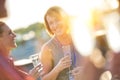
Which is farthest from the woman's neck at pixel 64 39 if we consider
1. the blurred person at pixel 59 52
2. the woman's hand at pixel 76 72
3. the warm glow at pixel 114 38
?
the warm glow at pixel 114 38

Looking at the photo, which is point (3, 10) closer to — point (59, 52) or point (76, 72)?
point (59, 52)

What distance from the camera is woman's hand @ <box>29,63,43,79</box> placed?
1509 millimetres

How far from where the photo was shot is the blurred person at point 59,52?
154 cm

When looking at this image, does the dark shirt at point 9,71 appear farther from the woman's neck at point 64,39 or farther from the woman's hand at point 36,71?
the woman's neck at point 64,39

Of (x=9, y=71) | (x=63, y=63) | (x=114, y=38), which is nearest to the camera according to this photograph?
(x=9, y=71)

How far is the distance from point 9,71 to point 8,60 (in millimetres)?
50

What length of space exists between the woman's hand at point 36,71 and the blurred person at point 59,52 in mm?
18

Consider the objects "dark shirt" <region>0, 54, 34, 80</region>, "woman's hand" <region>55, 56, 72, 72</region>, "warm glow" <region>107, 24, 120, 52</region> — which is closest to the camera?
"dark shirt" <region>0, 54, 34, 80</region>

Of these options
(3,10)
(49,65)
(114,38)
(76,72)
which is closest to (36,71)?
(49,65)

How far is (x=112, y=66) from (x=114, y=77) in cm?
6

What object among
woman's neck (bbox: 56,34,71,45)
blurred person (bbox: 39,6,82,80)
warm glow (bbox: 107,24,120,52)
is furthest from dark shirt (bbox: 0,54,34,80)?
warm glow (bbox: 107,24,120,52)

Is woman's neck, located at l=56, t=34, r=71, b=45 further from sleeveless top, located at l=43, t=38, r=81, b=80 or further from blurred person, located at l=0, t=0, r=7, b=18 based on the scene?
blurred person, located at l=0, t=0, r=7, b=18

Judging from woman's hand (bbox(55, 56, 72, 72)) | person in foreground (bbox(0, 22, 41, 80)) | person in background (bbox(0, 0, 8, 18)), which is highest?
person in background (bbox(0, 0, 8, 18))

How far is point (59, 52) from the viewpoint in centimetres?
157
